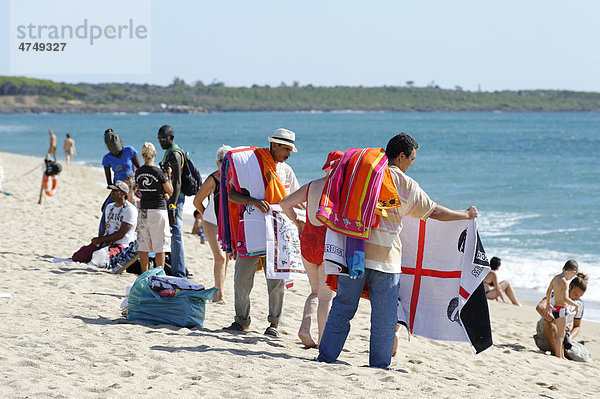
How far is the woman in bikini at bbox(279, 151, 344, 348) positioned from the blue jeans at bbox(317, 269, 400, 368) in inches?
17.0

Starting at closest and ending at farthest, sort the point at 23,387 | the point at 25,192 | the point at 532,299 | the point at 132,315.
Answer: the point at 23,387 < the point at 132,315 < the point at 532,299 < the point at 25,192

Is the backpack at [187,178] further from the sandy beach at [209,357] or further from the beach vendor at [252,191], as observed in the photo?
the beach vendor at [252,191]

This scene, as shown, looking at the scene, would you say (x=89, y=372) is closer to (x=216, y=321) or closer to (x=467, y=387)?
(x=216, y=321)

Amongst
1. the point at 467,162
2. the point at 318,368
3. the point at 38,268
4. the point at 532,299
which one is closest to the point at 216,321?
the point at 318,368

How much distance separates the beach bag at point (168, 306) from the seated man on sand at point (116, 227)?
239cm

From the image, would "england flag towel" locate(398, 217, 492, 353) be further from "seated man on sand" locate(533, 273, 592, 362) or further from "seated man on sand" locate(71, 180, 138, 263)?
"seated man on sand" locate(71, 180, 138, 263)

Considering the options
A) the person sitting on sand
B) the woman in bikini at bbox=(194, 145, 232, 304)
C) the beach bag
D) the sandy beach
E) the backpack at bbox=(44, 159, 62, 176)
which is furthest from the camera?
the backpack at bbox=(44, 159, 62, 176)

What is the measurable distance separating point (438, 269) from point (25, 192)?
1270 centimetres

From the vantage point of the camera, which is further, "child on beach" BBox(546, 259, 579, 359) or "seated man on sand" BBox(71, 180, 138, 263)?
"seated man on sand" BBox(71, 180, 138, 263)

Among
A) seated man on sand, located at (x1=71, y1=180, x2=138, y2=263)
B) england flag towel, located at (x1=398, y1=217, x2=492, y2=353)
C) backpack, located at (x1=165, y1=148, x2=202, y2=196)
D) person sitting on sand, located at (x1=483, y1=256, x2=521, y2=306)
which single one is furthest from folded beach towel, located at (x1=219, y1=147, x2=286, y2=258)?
person sitting on sand, located at (x1=483, y1=256, x2=521, y2=306)

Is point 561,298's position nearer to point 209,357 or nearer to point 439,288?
point 439,288

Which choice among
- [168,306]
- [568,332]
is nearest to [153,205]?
[168,306]

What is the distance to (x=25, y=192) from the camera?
16.0 m

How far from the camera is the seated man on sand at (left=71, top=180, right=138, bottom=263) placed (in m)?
8.29
